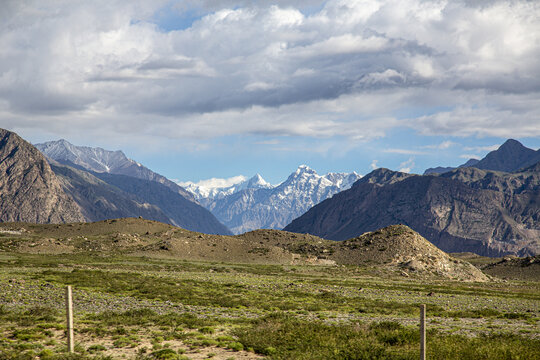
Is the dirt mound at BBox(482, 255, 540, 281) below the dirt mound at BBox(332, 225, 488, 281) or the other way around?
below

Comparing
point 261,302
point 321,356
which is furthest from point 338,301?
point 321,356

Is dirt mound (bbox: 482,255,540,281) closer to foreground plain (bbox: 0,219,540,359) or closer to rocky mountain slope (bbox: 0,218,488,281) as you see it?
rocky mountain slope (bbox: 0,218,488,281)

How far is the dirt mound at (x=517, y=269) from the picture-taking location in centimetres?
16175

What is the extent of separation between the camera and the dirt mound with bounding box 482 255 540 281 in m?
162

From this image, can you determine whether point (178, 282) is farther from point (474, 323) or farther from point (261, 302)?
point (474, 323)


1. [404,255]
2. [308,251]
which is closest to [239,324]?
[404,255]

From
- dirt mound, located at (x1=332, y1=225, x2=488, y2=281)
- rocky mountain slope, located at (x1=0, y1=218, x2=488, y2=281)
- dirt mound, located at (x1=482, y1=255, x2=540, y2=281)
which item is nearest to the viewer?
dirt mound, located at (x1=332, y1=225, x2=488, y2=281)

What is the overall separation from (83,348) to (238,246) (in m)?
143

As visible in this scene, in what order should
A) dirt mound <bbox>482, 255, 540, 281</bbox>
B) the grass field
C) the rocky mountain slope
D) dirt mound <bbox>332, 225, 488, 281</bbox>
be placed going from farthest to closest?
dirt mound <bbox>482, 255, 540, 281</bbox>
the rocky mountain slope
dirt mound <bbox>332, 225, 488, 281</bbox>
the grass field

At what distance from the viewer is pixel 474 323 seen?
50.4m

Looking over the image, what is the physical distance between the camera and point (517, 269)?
171250 mm

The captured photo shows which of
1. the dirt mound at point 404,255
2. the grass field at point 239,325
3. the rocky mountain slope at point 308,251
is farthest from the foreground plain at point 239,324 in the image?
the rocky mountain slope at point 308,251

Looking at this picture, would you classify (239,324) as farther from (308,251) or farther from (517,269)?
(517,269)

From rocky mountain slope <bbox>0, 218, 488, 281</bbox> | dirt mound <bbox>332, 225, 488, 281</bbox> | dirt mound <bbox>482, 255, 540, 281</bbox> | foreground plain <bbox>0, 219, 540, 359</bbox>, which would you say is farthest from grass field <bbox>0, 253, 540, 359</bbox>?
dirt mound <bbox>482, 255, 540, 281</bbox>
